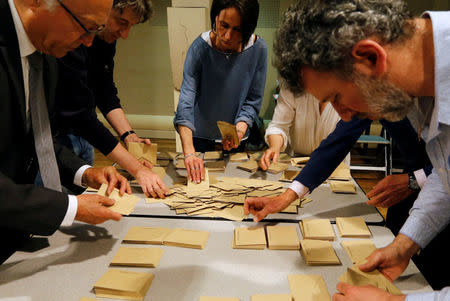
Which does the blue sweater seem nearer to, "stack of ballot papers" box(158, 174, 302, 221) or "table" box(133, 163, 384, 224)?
"stack of ballot papers" box(158, 174, 302, 221)

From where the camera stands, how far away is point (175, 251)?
1247 millimetres

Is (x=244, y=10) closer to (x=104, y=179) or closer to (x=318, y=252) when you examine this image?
(x=104, y=179)

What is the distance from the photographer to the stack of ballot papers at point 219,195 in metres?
1.52

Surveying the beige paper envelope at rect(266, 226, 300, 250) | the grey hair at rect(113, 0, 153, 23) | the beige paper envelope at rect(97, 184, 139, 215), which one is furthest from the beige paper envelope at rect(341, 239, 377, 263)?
the grey hair at rect(113, 0, 153, 23)

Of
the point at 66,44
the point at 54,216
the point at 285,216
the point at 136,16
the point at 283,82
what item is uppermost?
the point at 136,16

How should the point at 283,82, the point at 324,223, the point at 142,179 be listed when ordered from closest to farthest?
the point at 283,82
the point at 324,223
the point at 142,179

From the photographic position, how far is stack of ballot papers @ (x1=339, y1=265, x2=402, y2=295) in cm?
100

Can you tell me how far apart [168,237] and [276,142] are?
1056 mm

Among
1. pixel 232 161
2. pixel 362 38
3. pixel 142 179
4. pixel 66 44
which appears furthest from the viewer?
pixel 232 161

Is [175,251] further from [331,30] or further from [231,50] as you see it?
[231,50]

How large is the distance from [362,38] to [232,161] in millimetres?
1356

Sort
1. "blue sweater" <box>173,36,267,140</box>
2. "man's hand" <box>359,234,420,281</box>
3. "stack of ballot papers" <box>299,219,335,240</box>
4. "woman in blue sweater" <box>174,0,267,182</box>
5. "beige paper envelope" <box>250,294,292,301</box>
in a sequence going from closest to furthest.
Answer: "beige paper envelope" <box>250,294,292,301</box> → "man's hand" <box>359,234,420,281</box> → "stack of ballot papers" <box>299,219,335,240</box> → "woman in blue sweater" <box>174,0,267,182</box> → "blue sweater" <box>173,36,267,140</box>

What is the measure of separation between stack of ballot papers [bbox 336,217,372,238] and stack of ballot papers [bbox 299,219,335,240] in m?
0.04

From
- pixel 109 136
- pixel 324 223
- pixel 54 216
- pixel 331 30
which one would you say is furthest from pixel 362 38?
pixel 109 136
